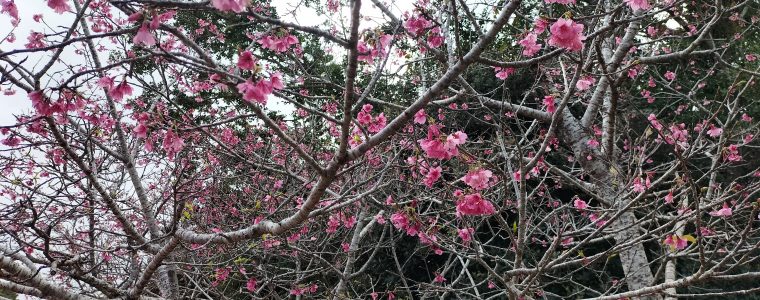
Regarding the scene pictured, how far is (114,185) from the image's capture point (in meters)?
6.09

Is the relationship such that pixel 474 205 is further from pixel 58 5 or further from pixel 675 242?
pixel 58 5

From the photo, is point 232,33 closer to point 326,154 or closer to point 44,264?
point 326,154

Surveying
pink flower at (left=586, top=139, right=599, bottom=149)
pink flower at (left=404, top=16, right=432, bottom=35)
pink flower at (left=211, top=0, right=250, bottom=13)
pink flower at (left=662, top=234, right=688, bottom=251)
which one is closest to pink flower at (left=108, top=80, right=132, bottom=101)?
pink flower at (left=211, top=0, right=250, bottom=13)

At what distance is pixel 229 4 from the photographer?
1449 mm

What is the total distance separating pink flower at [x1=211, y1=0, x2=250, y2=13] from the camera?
4.72 ft

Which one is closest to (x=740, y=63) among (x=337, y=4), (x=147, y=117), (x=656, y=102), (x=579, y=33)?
(x=656, y=102)

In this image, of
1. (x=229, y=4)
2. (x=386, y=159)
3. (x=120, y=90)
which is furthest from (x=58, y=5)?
(x=386, y=159)

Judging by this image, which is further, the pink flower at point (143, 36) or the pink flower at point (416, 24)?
the pink flower at point (416, 24)

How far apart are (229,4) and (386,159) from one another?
460 cm

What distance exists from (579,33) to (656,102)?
7.08 meters

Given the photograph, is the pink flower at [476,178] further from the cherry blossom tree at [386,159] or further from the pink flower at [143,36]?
the pink flower at [143,36]

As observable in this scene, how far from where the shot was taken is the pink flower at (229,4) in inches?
56.7

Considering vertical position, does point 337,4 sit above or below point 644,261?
above

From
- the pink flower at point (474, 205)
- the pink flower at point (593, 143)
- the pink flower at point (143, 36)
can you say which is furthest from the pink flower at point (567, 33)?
the pink flower at point (593, 143)
